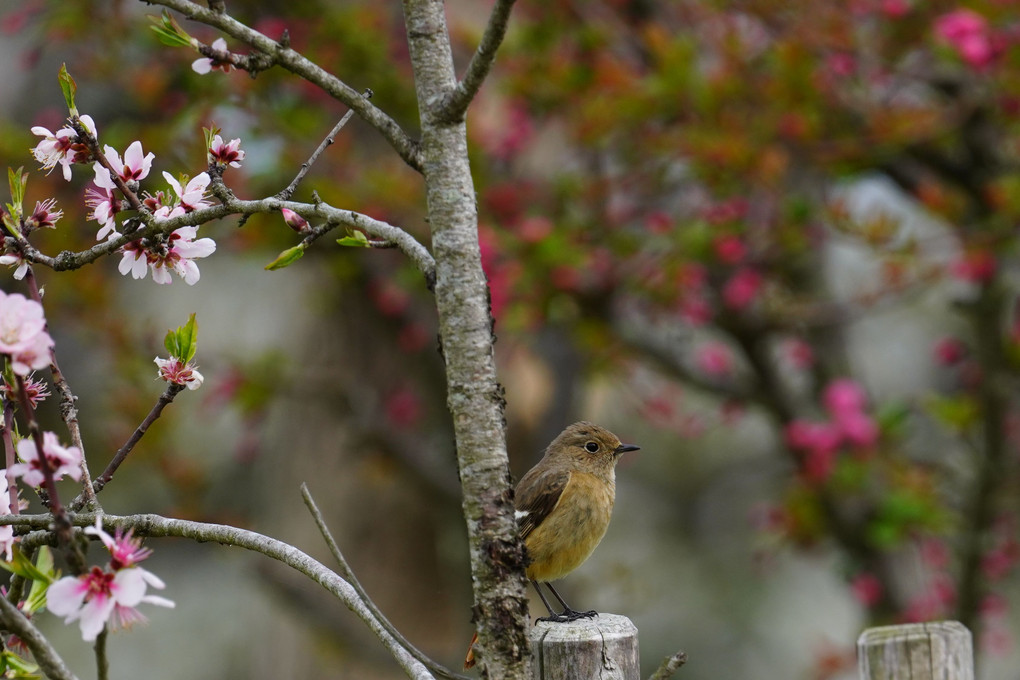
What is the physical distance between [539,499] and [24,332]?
2.22 metres

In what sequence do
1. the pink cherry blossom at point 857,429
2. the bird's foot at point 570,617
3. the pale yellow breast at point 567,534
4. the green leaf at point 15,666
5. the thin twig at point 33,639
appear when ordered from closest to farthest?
the thin twig at point 33,639, the green leaf at point 15,666, the bird's foot at point 570,617, the pale yellow breast at point 567,534, the pink cherry blossom at point 857,429

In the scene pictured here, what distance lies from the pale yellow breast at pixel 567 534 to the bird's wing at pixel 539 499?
2cm

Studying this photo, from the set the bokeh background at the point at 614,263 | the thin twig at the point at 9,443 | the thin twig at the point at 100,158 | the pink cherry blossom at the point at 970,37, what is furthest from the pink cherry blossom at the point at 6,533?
the pink cherry blossom at the point at 970,37

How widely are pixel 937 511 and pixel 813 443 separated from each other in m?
0.65

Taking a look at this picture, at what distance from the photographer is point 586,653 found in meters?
1.78

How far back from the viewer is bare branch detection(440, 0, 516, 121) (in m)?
1.48

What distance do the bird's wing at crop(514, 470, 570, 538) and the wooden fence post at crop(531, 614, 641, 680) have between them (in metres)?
1.44

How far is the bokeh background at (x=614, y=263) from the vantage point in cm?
455

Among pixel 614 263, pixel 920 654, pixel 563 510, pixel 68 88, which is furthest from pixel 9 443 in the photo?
pixel 614 263

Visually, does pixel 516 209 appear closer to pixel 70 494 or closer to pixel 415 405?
pixel 415 405

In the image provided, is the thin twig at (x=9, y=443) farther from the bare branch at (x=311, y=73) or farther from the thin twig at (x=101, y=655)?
the bare branch at (x=311, y=73)

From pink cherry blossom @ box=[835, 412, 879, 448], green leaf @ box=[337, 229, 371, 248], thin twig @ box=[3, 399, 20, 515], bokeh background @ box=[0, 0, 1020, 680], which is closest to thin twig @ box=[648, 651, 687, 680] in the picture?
green leaf @ box=[337, 229, 371, 248]

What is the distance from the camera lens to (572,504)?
3.33 metres

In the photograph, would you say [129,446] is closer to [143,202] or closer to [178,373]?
[178,373]
